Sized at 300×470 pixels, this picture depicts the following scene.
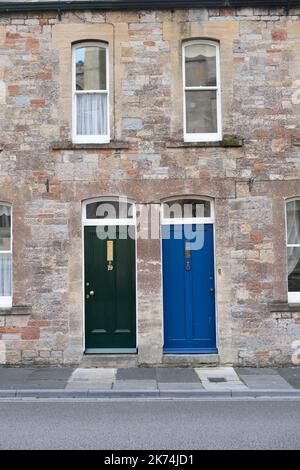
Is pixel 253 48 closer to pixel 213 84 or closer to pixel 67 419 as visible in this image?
pixel 213 84

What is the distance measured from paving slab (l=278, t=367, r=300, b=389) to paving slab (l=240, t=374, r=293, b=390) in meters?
0.10

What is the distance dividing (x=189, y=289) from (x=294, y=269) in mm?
2288

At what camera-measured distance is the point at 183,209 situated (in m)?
12.4

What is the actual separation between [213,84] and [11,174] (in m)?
4.76

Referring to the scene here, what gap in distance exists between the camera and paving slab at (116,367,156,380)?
Answer: 1078cm

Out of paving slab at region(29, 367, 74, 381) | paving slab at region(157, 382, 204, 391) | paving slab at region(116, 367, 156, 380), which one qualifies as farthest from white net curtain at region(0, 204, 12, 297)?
paving slab at region(157, 382, 204, 391)

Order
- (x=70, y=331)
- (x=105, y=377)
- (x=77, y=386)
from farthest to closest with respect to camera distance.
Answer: (x=70, y=331), (x=105, y=377), (x=77, y=386)

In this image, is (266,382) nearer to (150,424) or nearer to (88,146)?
(150,424)

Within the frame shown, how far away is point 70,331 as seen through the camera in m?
12.0

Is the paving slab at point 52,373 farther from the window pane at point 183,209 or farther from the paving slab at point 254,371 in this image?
the window pane at point 183,209

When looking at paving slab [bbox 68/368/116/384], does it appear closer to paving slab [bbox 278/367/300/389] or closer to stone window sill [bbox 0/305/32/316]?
stone window sill [bbox 0/305/32/316]

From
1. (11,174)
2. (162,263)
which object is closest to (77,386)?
(162,263)

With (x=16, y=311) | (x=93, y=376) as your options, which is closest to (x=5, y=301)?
(x=16, y=311)

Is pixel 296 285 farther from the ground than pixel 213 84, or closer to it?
closer to it
